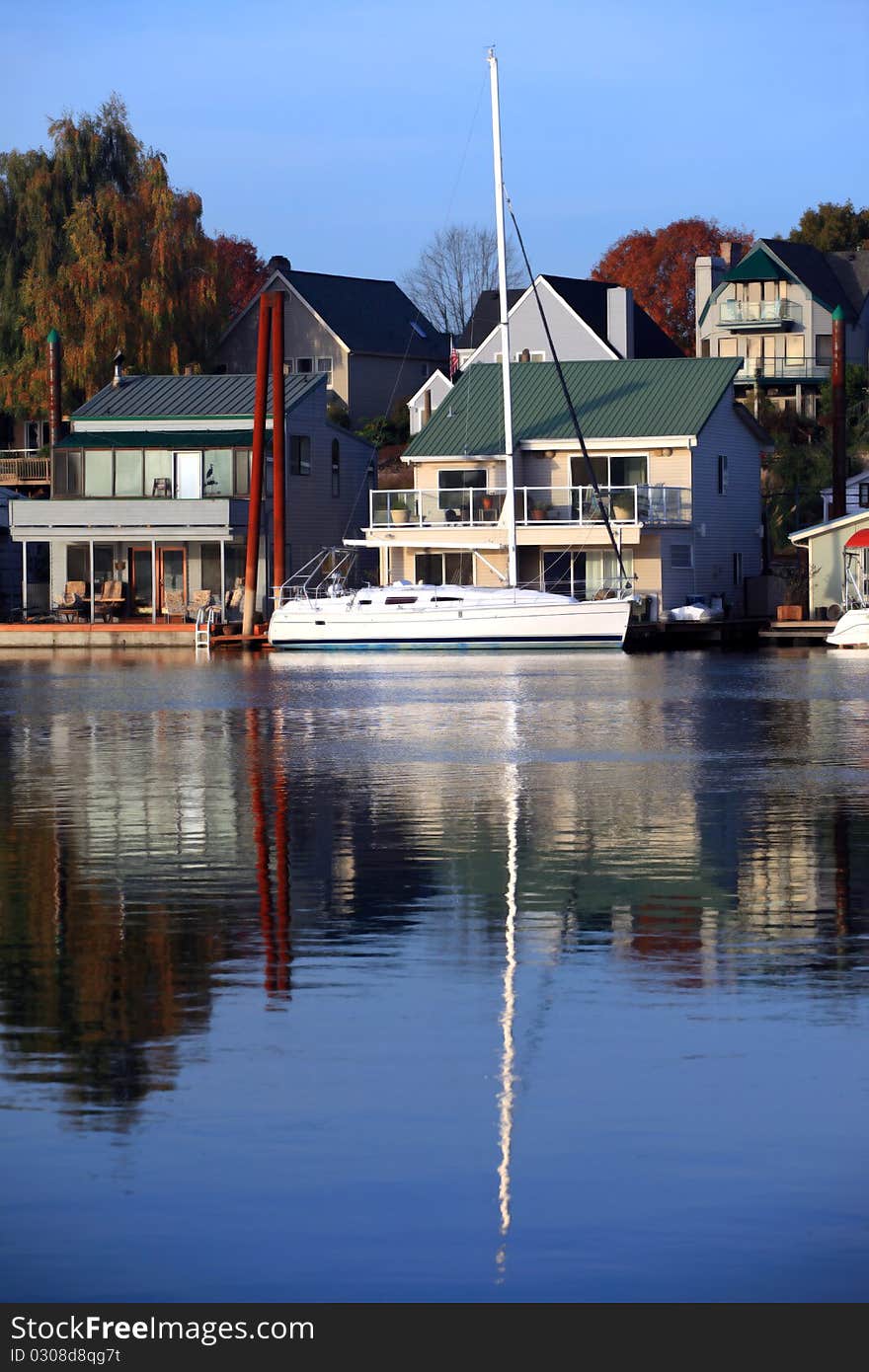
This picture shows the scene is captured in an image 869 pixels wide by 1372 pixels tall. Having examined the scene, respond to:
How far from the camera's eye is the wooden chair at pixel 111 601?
74.8 meters

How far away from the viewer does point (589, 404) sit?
73.8 metres

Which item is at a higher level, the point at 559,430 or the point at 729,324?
the point at 729,324

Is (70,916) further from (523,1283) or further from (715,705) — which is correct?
(715,705)

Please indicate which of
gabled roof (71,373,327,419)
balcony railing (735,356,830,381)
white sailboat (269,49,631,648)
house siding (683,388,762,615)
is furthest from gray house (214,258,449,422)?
white sailboat (269,49,631,648)

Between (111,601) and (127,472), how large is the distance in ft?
15.0

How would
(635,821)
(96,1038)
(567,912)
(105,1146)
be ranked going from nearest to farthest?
(105,1146) < (96,1038) < (567,912) < (635,821)

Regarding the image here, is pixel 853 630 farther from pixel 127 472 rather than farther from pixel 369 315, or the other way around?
pixel 369 315

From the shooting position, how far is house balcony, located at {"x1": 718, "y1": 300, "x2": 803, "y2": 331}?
9625 centimetres

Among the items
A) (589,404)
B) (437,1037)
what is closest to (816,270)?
(589,404)

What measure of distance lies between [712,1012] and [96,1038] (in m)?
3.20

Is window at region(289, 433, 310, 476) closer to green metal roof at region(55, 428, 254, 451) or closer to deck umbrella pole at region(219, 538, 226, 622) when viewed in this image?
green metal roof at region(55, 428, 254, 451)

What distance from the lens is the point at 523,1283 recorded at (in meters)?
7.32

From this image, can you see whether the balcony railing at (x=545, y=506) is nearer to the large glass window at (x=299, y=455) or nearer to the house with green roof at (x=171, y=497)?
the large glass window at (x=299, y=455)

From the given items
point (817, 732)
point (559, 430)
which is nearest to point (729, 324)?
point (559, 430)
